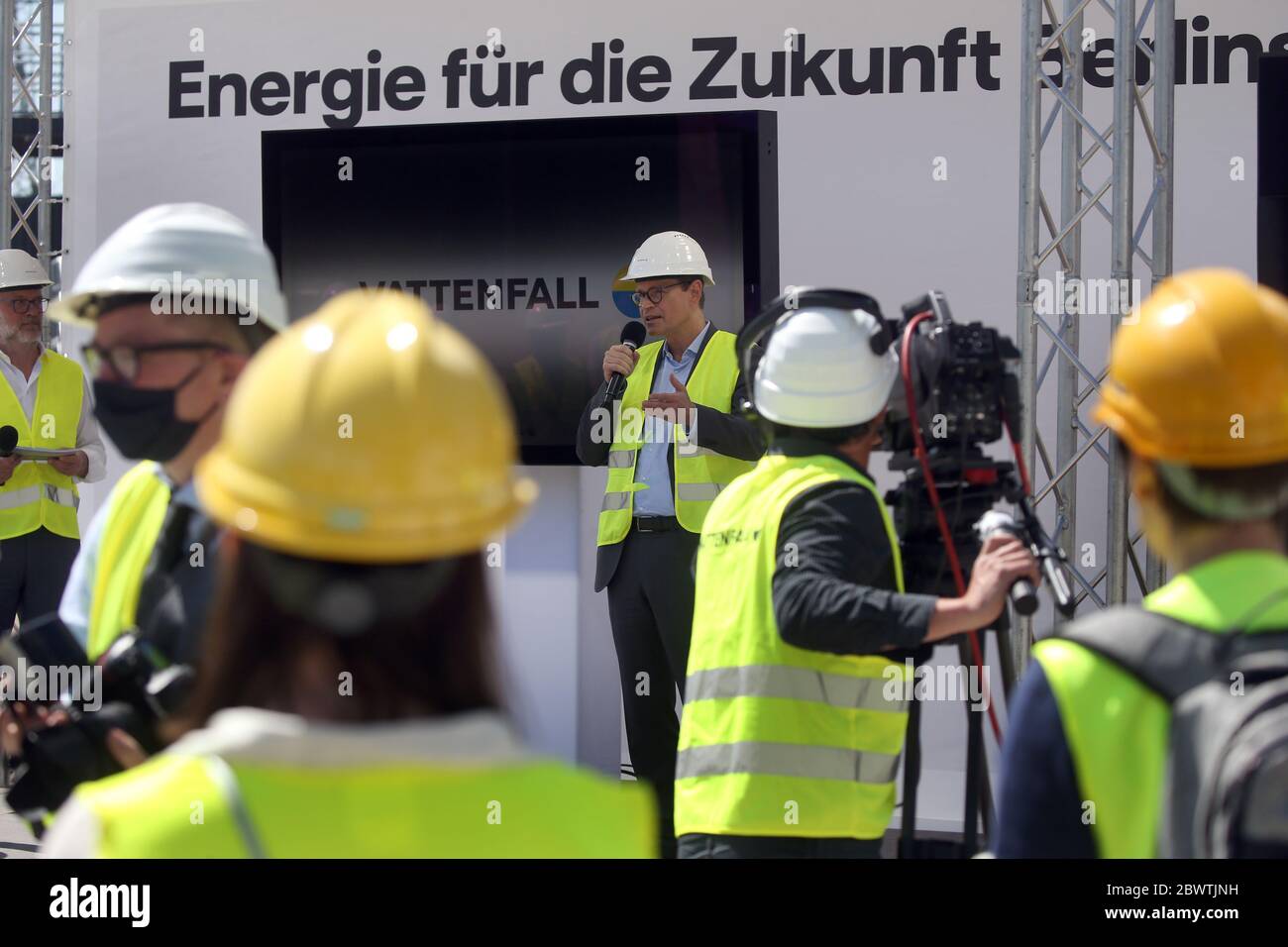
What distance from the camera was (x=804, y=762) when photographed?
2660 millimetres

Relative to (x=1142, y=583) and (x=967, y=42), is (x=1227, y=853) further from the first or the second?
(x=967, y=42)

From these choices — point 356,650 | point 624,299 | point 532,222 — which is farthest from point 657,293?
point 356,650

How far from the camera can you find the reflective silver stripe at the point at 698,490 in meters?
5.09

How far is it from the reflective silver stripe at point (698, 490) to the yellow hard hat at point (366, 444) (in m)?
3.95

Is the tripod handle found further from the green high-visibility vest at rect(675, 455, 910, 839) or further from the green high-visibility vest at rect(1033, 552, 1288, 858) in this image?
the green high-visibility vest at rect(1033, 552, 1288, 858)

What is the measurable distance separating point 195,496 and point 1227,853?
1.47m

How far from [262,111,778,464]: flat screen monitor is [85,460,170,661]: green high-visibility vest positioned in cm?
369

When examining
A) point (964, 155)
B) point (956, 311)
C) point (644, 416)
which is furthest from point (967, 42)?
point (644, 416)

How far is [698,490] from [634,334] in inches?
Answer: 26.1

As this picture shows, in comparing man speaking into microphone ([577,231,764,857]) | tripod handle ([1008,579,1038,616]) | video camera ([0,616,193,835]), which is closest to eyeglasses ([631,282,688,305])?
man speaking into microphone ([577,231,764,857])

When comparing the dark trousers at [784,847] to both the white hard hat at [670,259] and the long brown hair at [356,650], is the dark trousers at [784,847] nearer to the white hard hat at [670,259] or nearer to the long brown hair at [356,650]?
the long brown hair at [356,650]

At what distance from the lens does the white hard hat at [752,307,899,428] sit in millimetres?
2844

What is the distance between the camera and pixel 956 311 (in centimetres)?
560
